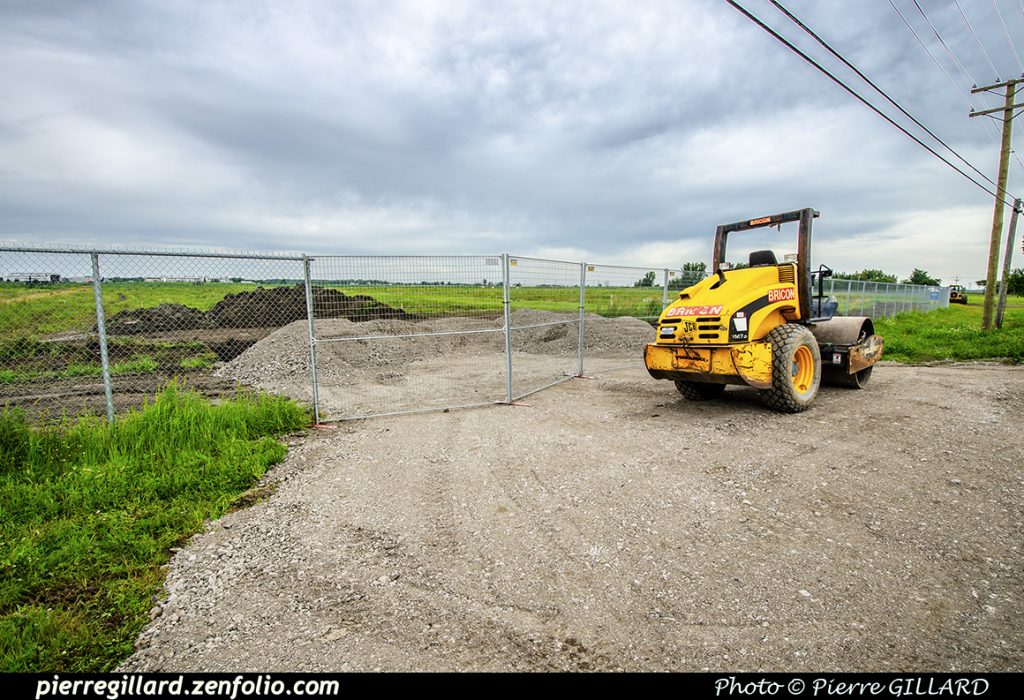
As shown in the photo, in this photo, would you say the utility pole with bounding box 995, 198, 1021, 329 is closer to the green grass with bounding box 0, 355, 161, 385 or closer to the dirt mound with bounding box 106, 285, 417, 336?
the dirt mound with bounding box 106, 285, 417, 336

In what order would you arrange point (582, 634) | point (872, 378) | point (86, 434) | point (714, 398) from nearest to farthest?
1. point (582, 634)
2. point (86, 434)
3. point (714, 398)
4. point (872, 378)

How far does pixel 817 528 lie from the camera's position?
358cm

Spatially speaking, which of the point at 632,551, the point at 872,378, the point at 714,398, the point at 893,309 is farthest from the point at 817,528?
the point at 893,309

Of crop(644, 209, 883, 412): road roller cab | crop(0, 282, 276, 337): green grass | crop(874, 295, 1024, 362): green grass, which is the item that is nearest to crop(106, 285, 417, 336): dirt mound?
crop(0, 282, 276, 337): green grass

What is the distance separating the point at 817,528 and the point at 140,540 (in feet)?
15.8

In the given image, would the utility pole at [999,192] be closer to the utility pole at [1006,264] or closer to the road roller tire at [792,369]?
the utility pole at [1006,264]

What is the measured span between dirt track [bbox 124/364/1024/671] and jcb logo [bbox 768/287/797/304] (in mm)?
1701

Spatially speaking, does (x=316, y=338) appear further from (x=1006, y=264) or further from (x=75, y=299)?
(x=1006, y=264)

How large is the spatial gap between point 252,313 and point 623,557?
48.3ft

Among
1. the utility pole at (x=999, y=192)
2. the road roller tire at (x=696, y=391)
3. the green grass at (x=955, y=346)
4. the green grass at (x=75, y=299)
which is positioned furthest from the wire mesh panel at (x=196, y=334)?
the utility pole at (x=999, y=192)

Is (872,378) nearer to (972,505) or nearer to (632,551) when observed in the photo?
(972,505)

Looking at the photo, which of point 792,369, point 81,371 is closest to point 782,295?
point 792,369

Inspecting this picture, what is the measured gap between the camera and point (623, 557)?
3.28 m

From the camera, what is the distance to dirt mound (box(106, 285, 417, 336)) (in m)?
8.26
